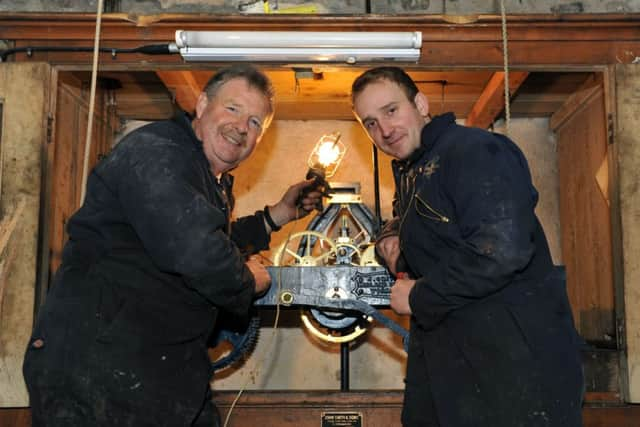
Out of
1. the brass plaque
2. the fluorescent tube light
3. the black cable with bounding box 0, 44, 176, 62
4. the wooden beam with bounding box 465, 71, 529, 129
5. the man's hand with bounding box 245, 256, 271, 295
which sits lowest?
the brass plaque

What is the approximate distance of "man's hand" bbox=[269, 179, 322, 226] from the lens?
300cm

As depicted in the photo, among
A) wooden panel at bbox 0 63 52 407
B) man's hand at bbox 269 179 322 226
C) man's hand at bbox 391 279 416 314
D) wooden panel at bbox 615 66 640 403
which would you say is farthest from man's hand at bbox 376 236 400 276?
wooden panel at bbox 0 63 52 407

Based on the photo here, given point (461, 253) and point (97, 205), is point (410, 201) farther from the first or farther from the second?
point (97, 205)

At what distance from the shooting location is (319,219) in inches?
117

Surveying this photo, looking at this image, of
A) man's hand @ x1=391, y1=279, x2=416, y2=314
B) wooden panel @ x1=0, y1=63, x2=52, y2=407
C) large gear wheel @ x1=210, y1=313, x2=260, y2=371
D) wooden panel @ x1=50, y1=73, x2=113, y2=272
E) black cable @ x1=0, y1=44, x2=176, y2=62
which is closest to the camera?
man's hand @ x1=391, y1=279, x2=416, y2=314

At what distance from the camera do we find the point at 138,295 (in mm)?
1687

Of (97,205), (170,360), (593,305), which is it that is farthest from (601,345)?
(97,205)

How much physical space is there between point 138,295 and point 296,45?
995 millimetres

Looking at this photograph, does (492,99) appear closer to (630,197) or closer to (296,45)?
(630,197)

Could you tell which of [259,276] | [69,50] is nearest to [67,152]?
[69,50]

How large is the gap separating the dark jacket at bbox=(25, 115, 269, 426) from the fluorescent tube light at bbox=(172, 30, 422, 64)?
1.79 feet

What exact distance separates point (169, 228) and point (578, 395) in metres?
1.09

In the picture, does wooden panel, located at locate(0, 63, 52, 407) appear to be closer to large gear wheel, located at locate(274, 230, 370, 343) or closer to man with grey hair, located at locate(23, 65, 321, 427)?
man with grey hair, located at locate(23, 65, 321, 427)

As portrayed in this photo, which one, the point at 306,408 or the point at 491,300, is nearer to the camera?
the point at 491,300
